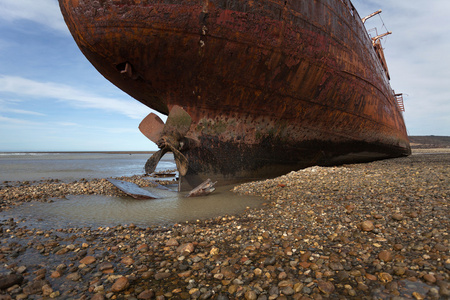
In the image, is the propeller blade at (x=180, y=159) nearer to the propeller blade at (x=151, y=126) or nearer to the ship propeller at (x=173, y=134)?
the ship propeller at (x=173, y=134)

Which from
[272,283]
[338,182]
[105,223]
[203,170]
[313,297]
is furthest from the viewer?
[203,170]

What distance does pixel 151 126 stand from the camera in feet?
17.6

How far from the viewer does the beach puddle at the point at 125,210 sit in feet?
11.5

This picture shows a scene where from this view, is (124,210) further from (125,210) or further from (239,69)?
(239,69)

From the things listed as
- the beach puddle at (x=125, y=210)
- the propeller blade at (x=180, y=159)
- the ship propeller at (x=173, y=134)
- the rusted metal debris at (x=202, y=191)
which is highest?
the ship propeller at (x=173, y=134)

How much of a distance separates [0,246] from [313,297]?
3208mm

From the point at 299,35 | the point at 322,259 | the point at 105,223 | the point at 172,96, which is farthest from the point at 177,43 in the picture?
the point at 322,259

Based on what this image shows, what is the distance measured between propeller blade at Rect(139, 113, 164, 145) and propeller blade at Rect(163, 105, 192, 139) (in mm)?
241

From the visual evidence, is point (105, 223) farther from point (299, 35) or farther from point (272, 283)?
point (299, 35)

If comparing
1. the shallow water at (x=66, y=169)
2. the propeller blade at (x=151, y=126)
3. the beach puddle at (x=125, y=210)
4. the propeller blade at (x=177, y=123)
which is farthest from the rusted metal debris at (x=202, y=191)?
the shallow water at (x=66, y=169)

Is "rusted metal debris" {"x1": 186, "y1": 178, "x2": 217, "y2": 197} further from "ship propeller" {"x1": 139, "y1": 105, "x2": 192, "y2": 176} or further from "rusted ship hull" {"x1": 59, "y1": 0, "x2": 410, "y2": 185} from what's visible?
"rusted ship hull" {"x1": 59, "y1": 0, "x2": 410, "y2": 185}

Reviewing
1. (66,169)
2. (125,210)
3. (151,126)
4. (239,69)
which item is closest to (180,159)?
(151,126)

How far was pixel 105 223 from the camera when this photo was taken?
341cm

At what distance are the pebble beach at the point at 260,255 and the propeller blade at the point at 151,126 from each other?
2.56 m
